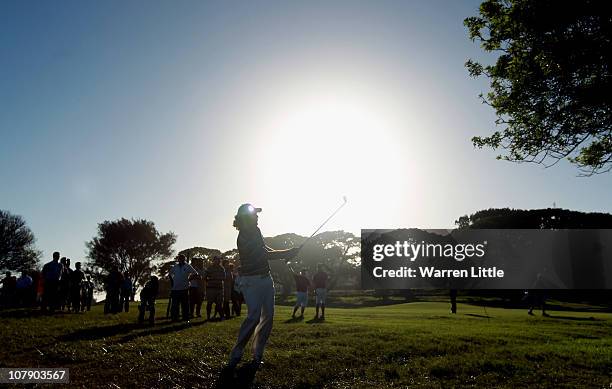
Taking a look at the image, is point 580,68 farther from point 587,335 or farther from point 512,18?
point 587,335

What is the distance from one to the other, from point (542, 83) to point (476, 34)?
3.16 meters

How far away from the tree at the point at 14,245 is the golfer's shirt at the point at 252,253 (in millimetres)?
71829

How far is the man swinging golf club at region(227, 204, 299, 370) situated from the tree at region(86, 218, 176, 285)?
68.5 metres

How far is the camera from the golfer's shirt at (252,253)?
8633mm

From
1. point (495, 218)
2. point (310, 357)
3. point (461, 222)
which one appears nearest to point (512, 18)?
point (310, 357)

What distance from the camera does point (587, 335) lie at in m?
18.5

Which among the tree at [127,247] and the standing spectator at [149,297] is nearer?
the standing spectator at [149,297]

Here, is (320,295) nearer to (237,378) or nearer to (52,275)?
(52,275)

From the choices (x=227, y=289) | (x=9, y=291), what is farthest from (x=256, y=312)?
(x=9, y=291)

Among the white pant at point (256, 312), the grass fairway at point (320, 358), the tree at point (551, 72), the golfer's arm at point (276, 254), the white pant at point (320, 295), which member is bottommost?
the grass fairway at point (320, 358)

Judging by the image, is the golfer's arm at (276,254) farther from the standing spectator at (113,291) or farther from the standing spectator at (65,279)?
the standing spectator at (65,279)

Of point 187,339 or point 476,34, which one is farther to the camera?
point 476,34

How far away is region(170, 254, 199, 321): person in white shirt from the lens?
1898cm

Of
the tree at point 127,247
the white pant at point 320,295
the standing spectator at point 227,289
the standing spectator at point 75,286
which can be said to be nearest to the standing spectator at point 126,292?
the standing spectator at point 75,286
